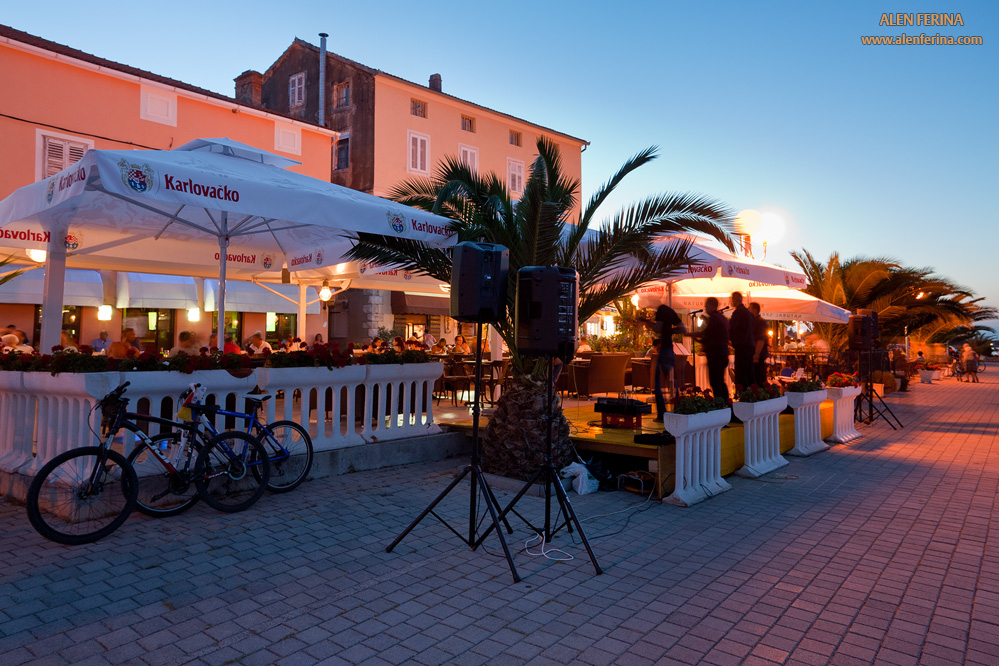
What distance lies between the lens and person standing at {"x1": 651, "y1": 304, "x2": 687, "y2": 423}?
28.1 feet

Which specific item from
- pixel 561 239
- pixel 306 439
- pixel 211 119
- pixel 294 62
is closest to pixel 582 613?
pixel 306 439

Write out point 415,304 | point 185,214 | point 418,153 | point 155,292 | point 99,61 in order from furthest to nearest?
1. point 415,304
2. point 418,153
3. point 155,292
4. point 99,61
5. point 185,214

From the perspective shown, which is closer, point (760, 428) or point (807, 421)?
point (760, 428)

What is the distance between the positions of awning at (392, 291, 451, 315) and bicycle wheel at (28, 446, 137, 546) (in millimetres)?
22478

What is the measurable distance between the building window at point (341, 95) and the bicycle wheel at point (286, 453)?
23046mm

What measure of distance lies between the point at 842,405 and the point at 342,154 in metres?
22.0

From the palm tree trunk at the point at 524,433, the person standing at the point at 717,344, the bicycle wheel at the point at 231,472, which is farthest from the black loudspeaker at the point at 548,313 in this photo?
the person standing at the point at 717,344

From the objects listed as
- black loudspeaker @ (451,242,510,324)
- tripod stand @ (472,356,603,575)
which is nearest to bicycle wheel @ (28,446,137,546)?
tripod stand @ (472,356,603,575)

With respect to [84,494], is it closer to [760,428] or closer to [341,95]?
[760,428]

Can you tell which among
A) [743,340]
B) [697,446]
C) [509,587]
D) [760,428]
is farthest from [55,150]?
[509,587]

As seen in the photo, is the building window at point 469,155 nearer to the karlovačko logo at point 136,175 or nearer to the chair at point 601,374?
the chair at point 601,374

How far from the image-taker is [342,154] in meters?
26.8

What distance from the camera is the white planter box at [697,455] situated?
603cm

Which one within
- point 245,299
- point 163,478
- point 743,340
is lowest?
point 163,478
